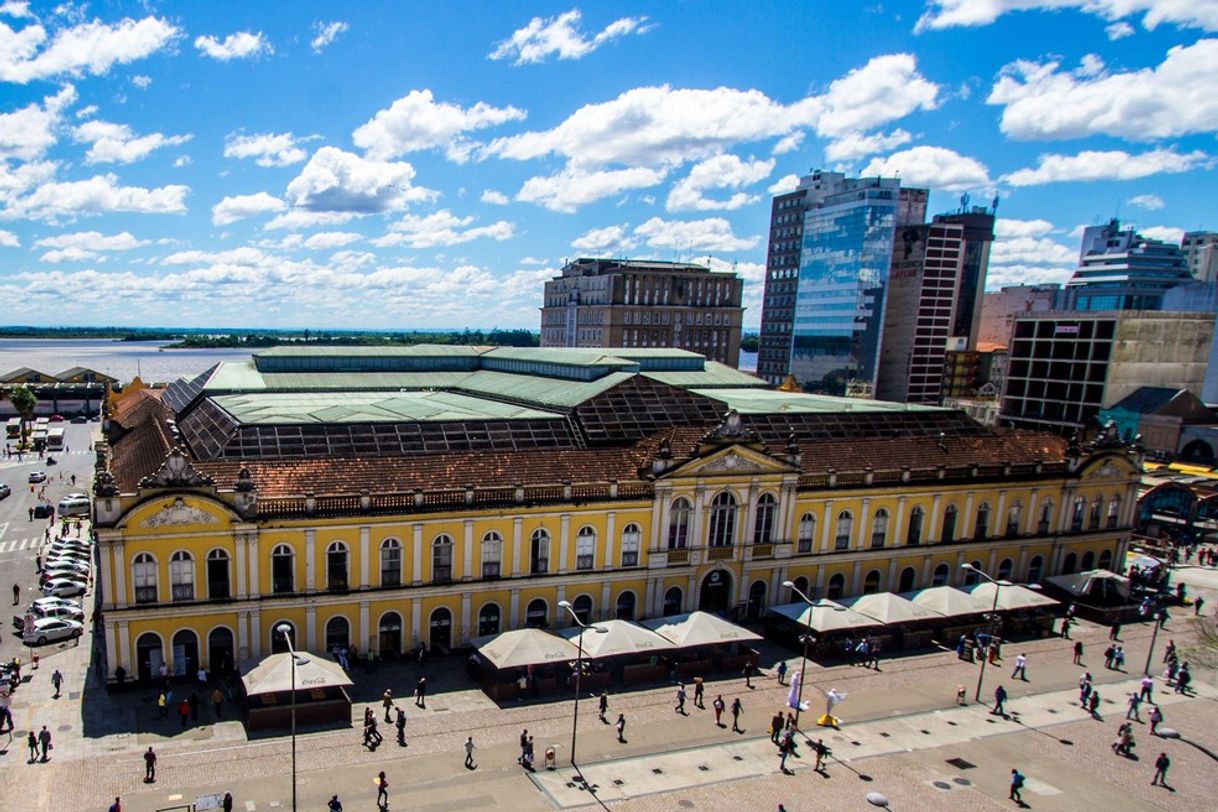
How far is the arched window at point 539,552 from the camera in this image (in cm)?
4706

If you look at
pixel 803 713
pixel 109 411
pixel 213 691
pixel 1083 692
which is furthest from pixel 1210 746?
pixel 109 411

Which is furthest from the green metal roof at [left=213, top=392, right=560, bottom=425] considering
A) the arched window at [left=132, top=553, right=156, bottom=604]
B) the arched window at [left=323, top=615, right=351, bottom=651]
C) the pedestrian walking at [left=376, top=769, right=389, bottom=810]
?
the pedestrian walking at [left=376, top=769, right=389, bottom=810]

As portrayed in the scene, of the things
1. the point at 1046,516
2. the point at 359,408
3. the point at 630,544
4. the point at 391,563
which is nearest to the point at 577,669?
the point at 630,544

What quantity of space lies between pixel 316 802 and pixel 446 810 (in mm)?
4995

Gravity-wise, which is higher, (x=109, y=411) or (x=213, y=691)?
(x=109, y=411)

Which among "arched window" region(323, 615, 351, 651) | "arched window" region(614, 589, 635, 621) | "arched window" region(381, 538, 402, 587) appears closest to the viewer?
"arched window" region(323, 615, 351, 651)

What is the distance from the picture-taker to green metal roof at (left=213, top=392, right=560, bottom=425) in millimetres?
52519

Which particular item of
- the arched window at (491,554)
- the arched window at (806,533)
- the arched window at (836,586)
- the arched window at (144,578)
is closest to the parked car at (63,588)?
the arched window at (144,578)

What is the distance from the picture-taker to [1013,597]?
54625 mm

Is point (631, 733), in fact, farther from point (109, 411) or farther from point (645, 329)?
point (645, 329)

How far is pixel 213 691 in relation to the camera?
39.7 m

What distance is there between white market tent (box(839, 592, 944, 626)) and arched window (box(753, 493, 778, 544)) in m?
6.19

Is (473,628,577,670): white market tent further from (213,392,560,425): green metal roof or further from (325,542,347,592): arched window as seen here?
(213,392,560,425): green metal roof

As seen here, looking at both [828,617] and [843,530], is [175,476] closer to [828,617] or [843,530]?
[828,617]
